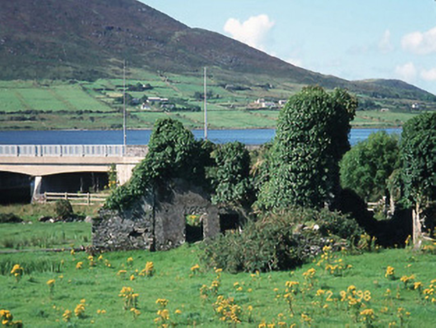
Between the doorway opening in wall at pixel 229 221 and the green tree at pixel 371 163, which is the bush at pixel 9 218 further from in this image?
the green tree at pixel 371 163

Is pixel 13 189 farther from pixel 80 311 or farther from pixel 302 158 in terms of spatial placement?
pixel 80 311

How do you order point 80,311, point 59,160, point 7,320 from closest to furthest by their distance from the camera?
1. point 7,320
2. point 80,311
3. point 59,160

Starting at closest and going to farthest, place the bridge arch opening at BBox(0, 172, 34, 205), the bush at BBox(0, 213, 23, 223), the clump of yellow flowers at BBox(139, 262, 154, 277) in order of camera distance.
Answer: the clump of yellow flowers at BBox(139, 262, 154, 277)
the bush at BBox(0, 213, 23, 223)
the bridge arch opening at BBox(0, 172, 34, 205)

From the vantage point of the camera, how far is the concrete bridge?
56.7 m

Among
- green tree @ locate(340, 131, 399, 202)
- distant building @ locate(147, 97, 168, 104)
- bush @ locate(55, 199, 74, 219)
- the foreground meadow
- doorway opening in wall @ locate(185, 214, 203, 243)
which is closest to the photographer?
the foreground meadow

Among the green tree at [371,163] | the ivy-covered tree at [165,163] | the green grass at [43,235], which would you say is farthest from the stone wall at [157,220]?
the green tree at [371,163]

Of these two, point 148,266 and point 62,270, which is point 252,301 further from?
point 62,270

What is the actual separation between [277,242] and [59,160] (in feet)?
114

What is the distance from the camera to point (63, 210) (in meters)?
48.6

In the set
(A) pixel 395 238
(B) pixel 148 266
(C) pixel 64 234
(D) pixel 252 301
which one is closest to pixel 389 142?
(A) pixel 395 238

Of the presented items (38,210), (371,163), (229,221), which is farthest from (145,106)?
(229,221)

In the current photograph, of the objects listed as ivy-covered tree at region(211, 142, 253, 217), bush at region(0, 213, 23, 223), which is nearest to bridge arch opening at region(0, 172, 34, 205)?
bush at region(0, 213, 23, 223)

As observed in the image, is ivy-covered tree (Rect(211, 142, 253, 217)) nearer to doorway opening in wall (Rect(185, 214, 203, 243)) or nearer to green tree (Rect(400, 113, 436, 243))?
doorway opening in wall (Rect(185, 214, 203, 243))

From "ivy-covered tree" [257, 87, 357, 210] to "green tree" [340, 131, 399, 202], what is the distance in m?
9.63
